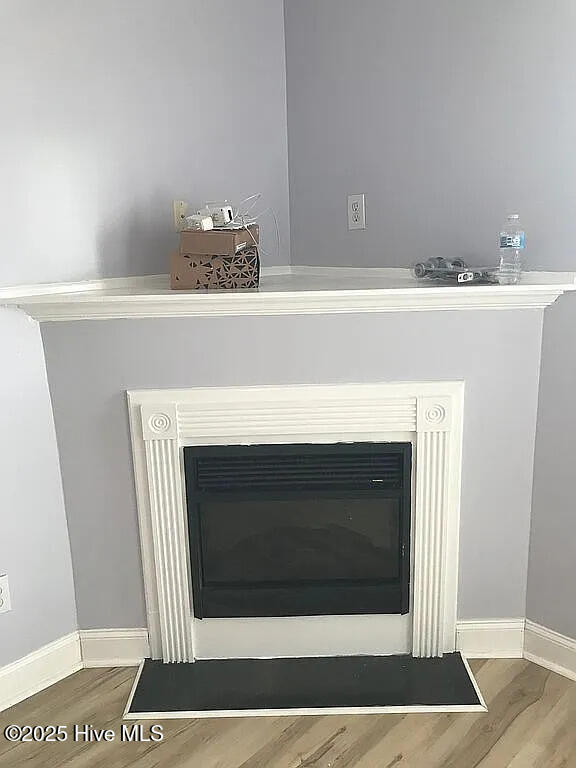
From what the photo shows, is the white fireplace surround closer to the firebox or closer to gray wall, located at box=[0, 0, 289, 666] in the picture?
the firebox

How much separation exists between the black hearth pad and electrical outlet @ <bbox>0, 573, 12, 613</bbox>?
45cm

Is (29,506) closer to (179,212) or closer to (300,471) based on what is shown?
(300,471)

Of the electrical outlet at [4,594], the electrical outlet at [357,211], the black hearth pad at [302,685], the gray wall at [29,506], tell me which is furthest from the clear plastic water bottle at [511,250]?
the electrical outlet at [4,594]

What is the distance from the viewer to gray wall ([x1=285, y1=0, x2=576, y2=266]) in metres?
1.91

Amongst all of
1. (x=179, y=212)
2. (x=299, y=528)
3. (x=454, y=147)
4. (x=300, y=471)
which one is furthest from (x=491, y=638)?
(x=179, y=212)

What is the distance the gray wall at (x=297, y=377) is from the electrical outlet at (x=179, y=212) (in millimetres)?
502

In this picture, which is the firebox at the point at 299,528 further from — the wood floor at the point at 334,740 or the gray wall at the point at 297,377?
the wood floor at the point at 334,740

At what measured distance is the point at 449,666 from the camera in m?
2.13

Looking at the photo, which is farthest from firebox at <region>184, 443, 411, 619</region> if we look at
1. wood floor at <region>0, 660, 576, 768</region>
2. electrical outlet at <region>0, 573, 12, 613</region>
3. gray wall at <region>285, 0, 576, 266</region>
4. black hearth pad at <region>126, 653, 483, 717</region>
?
gray wall at <region>285, 0, 576, 266</region>

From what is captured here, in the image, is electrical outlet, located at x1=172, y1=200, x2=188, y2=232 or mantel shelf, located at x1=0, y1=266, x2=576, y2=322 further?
electrical outlet, located at x1=172, y1=200, x2=188, y2=232

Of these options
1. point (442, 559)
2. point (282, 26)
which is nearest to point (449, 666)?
point (442, 559)

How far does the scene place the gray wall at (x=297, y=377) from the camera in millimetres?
1955

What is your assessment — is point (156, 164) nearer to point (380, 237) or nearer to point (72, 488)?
point (380, 237)

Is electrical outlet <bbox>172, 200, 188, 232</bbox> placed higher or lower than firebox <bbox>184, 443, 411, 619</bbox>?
higher
